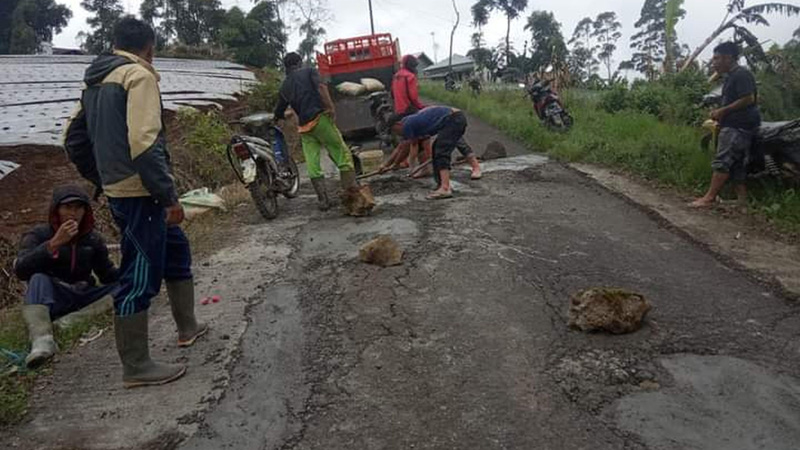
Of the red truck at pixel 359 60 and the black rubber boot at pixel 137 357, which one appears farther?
the red truck at pixel 359 60

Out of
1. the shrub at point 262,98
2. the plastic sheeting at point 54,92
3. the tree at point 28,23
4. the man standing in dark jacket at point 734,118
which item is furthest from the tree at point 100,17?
the man standing in dark jacket at point 734,118

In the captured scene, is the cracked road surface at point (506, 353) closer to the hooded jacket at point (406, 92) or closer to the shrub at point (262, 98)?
the hooded jacket at point (406, 92)

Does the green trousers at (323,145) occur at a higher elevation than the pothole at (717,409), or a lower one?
higher

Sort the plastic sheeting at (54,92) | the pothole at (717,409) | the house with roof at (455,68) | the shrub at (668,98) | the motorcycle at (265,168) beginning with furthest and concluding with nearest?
1. the house with roof at (455,68)
2. the shrub at (668,98)
3. the plastic sheeting at (54,92)
4. the motorcycle at (265,168)
5. the pothole at (717,409)

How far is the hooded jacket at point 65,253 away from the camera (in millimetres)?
3837

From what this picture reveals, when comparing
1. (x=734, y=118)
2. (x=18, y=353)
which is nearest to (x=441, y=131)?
(x=734, y=118)

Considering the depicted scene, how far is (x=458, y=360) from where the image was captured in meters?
3.06

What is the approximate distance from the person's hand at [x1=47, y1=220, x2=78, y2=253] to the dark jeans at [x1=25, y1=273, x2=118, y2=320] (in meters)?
0.25

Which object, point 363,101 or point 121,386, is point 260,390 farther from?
point 363,101

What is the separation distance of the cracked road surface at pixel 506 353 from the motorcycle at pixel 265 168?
1.31 m

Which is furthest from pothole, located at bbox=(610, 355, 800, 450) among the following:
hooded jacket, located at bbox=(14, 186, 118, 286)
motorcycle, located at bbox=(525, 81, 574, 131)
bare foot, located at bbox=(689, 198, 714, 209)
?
motorcycle, located at bbox=(525, 81, 574, 131)

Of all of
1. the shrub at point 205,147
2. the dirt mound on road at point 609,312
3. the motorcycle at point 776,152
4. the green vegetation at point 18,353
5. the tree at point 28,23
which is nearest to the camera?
the green vegetation at point 18,353

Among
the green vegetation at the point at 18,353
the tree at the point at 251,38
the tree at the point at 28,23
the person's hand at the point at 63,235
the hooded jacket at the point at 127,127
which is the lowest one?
the green vegetation at the point at 18,353

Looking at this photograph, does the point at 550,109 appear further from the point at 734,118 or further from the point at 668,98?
the point at 734,118
